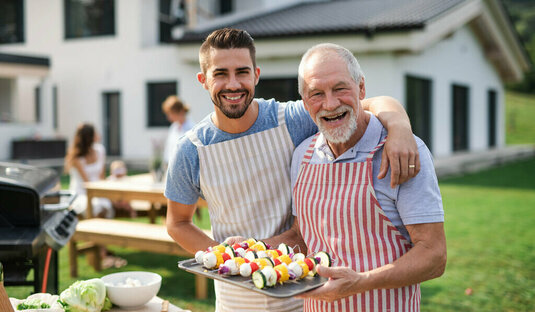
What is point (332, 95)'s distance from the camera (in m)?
1.95

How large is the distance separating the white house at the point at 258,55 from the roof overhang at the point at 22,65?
1.09ft

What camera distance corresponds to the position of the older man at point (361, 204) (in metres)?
1.82

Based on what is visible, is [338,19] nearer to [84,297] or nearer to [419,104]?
[419,104]

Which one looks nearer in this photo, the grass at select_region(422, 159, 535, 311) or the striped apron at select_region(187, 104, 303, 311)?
the striped apron at select_region(187, 104, 303, 311)

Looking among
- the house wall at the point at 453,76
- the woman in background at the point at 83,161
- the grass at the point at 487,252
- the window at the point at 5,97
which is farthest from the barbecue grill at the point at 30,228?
the window at the point at 5,97

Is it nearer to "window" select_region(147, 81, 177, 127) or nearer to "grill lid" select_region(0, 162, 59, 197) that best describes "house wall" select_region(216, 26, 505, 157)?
"window" select_region(147, 81, 177, 127)

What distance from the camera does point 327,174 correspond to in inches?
81.8

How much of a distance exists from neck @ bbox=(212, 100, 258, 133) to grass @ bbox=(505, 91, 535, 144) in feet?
101

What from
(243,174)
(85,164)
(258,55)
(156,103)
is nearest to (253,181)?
(243,174)

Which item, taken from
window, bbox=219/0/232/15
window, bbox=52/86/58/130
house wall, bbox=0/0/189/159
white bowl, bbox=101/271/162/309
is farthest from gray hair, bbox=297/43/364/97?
window, bbox=52/86/58/130

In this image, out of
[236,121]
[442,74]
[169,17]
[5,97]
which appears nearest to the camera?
[236,121]

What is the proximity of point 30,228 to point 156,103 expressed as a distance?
13.4m

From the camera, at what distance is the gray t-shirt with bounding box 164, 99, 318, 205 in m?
2.40

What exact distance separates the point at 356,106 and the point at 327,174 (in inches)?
11.4
